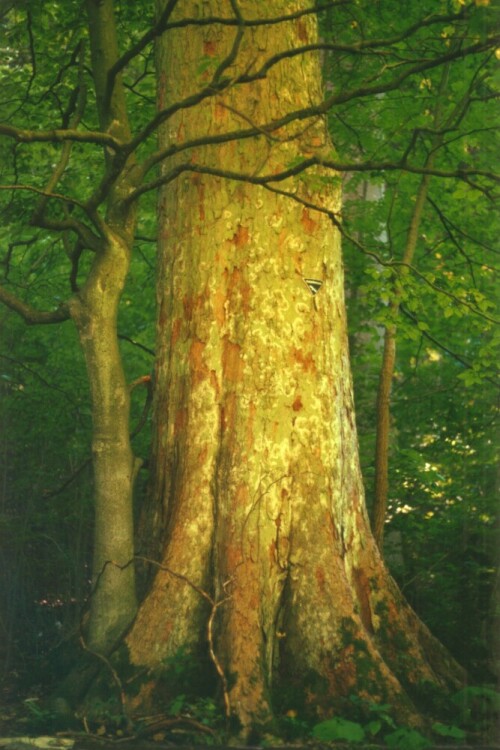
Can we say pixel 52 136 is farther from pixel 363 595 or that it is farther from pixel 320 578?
pixel 363 595

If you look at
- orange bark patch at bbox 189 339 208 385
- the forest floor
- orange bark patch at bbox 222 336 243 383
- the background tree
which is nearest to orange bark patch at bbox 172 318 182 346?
the background tree

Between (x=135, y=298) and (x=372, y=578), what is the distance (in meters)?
7.78

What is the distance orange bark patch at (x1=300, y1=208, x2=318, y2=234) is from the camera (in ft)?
22.8

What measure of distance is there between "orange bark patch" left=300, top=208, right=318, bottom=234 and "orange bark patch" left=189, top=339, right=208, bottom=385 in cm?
106

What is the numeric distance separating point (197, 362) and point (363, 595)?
1890 mm

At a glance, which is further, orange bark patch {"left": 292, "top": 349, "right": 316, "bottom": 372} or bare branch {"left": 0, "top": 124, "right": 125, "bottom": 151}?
orange bark patch {"left": 292, "top": 349, "right": 316, "bottom": 372}

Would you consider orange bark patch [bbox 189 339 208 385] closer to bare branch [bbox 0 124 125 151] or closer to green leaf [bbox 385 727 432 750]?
bare branch [bbox 0 124 125 151]

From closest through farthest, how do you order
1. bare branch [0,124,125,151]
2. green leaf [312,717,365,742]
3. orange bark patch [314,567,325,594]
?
green leaf [312,717,365,742] → bare branch [0,124,125,151] → orange bark patch [314,567,325,594]

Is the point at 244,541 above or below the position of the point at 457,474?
below

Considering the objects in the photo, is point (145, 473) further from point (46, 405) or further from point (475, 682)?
→ point (475, 682)

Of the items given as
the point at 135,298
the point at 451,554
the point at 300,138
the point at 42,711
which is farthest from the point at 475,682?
the point at 135,298

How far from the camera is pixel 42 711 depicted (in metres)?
6.39

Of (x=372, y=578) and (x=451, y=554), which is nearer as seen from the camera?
(x=372, y=578)

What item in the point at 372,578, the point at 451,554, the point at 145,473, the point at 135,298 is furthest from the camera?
the point at 135,298
